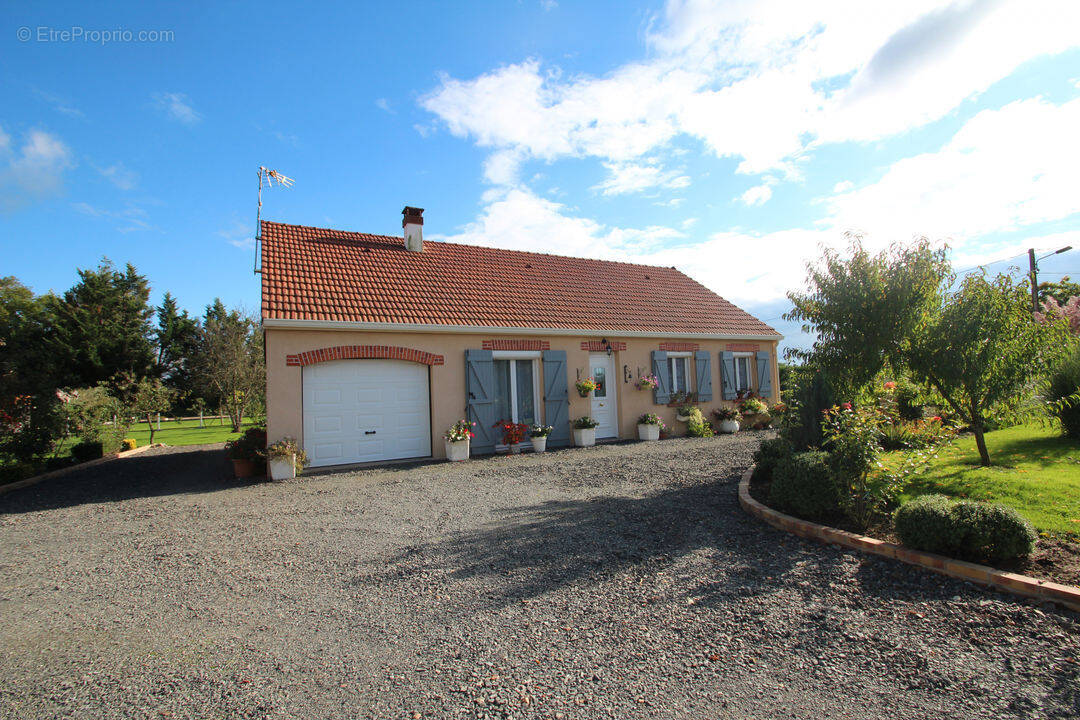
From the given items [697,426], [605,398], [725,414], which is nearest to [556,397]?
[605,398]

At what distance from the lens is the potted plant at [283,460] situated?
9.18m

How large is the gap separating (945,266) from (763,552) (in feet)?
14.3

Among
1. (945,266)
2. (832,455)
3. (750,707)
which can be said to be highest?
(945,266)

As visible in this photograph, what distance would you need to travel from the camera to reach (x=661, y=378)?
13.7 meters

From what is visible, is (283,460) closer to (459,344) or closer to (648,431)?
(459,344)

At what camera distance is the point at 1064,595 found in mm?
3275

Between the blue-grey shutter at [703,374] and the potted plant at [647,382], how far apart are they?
163cm

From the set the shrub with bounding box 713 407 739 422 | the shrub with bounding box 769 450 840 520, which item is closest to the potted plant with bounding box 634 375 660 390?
the shrub with bounding box 713 407 739 422

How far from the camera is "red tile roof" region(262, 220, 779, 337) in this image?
10648 millimetres

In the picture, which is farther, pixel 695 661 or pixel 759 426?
pixel 759 426

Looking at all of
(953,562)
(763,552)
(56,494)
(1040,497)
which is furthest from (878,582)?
(56,494)

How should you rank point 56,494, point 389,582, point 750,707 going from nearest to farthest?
point 750,707, point 389,582, point 56,494

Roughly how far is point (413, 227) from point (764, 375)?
436 inches

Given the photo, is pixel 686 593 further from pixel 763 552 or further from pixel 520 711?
pixel 520 711
